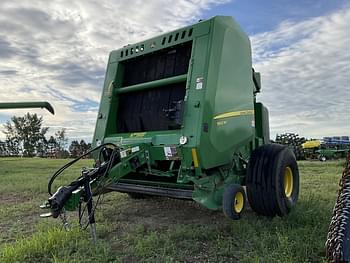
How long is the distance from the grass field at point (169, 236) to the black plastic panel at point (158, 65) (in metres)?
2.00

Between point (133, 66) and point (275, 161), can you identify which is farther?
point (133, 66)

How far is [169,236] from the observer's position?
397 cm

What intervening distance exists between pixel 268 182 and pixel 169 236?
1467 millimetres

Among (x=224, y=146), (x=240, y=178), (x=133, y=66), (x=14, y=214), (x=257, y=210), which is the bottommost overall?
(x=14, y=214)

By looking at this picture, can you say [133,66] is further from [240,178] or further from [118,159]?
[240,178]

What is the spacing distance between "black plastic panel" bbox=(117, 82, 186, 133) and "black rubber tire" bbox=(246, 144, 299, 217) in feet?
3.78

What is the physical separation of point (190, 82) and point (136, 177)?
67.2 inches

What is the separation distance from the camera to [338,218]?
2.67 ft

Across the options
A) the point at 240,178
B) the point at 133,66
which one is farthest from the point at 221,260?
the point at 133,66

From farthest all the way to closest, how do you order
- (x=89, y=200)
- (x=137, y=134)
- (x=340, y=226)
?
(x=137, y=134)
(x=89, y=200)
(x=340, y=226)

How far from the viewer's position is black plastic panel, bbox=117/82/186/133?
4.91 m

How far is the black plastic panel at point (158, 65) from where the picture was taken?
493 centimetres

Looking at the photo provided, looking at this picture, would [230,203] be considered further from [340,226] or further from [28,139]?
[28,139]

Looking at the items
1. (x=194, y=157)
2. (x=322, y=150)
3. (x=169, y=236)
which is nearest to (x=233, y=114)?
(x=194, y=157)
